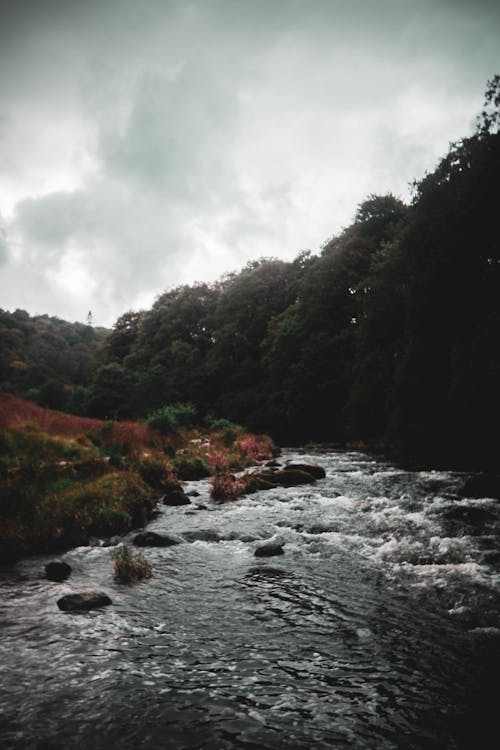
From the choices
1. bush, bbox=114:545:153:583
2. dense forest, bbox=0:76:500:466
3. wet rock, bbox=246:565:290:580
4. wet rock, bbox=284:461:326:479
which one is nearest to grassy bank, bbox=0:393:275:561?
bush, bbox=114:545:153:583

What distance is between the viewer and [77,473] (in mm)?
10383

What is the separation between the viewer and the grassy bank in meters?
7.23

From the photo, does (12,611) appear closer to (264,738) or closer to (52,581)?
(52,581)

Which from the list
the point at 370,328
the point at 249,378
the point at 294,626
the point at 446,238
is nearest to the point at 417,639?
the point at 294,626

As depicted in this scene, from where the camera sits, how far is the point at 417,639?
3.97 meters

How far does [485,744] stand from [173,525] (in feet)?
22.1

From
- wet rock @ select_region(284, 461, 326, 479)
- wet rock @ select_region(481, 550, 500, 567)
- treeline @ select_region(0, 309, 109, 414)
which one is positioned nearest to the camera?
wet rock @ select_region(481, 550, 500, 567)

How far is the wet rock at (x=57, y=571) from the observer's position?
219 inches

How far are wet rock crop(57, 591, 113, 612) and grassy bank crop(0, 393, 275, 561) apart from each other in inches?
89.3

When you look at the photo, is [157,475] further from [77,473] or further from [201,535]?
[201,535]

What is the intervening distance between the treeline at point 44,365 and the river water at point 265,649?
1766 inches

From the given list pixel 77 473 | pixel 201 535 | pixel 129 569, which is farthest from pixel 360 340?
pixel 129 569

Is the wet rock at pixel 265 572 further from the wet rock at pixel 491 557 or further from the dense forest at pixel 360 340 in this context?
the dense forest at pixel 360 340

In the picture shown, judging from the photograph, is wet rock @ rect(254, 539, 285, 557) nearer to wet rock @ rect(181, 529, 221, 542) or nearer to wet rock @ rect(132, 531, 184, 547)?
wet rock @ rect(181, 529, 221, 542)
